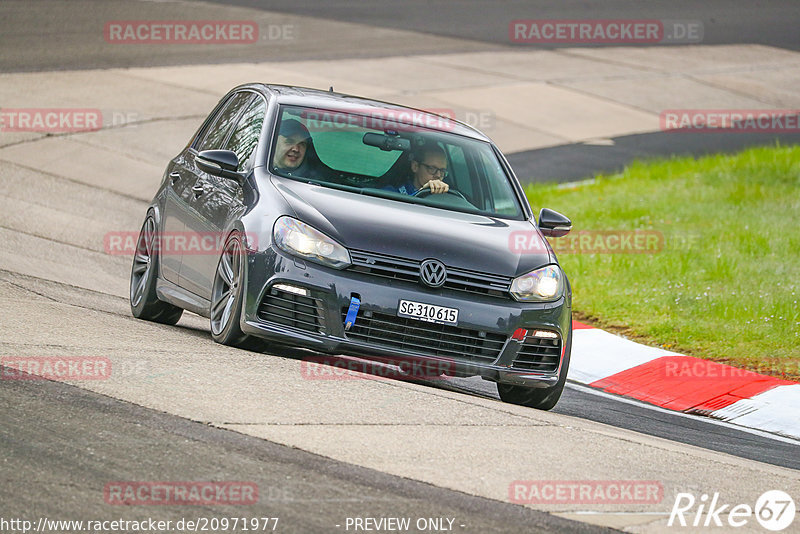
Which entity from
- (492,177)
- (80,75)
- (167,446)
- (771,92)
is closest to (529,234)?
(492,177)

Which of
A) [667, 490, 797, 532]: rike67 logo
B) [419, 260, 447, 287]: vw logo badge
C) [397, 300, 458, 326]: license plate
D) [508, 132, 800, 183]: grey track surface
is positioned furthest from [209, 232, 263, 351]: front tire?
[508, 132, 800, 183]: grey track surface

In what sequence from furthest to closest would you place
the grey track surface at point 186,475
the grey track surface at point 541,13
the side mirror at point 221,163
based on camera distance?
the grey track surface at point 541,13 < the side mirror at point 221,163 < the grey track surface at point 186,475

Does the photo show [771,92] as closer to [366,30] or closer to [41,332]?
[366,30]

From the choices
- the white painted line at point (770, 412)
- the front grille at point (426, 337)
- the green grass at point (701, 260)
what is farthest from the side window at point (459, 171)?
the green grass at point (701, 260)

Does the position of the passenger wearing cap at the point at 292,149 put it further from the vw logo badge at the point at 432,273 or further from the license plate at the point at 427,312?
the license plate at the point at 427,312

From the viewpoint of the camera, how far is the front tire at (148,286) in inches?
374

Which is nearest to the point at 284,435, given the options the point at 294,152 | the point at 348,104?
the point at 294,152

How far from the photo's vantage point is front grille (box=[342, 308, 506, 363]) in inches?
295

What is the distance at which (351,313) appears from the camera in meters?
7.46

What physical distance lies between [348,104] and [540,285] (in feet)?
6.99

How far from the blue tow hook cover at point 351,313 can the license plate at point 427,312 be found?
0.80 feet

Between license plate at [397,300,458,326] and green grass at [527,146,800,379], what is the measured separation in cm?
446

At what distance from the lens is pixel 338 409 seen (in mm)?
6594

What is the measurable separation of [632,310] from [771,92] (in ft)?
57.7
